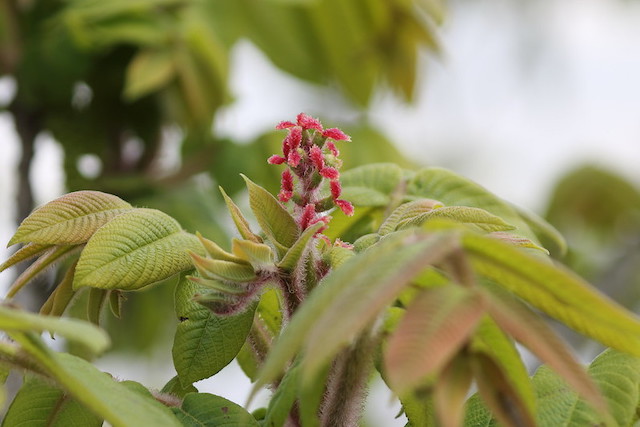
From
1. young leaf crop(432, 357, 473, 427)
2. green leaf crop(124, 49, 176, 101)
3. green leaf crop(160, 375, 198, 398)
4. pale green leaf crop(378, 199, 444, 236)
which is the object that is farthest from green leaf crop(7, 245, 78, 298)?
green leaf crop(124, 49, 176, 101)

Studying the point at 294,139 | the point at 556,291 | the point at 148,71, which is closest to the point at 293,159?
the point at 294,139

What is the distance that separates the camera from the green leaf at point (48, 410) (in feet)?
1.98

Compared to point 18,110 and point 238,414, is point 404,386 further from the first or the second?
point 18,110

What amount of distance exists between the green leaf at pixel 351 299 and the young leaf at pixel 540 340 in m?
0.04

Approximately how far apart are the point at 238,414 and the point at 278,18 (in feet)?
4.02

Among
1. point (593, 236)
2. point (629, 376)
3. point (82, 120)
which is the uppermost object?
point (629, 376)

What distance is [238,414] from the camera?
0.58 m

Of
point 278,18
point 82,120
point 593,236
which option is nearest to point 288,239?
point 82,120

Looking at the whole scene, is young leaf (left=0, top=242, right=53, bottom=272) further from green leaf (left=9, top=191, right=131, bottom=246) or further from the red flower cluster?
the red flower cluster

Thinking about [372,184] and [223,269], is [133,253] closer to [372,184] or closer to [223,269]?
[223,269]

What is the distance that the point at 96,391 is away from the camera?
478mm

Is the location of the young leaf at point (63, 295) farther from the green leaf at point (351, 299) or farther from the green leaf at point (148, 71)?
the green leaf at point (148, 71)

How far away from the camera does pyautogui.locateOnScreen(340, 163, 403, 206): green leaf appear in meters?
0.78

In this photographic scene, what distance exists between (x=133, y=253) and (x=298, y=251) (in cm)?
12
